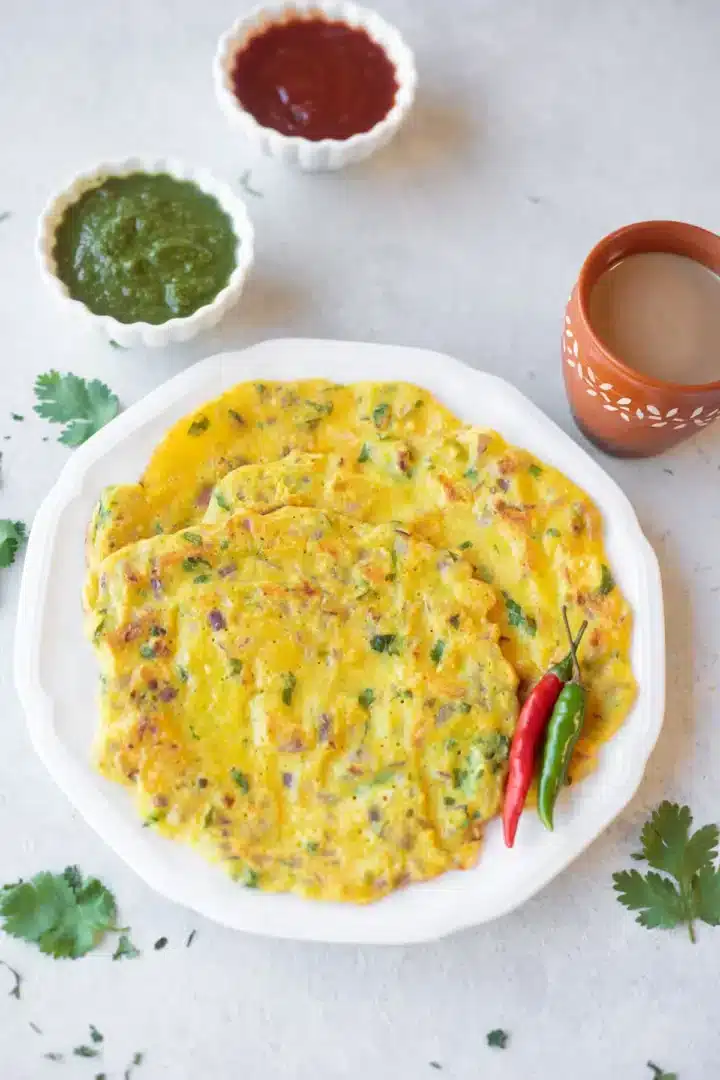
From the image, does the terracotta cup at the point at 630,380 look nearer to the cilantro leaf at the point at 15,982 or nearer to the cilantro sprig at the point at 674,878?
the cilantro sprig at the point at 674,878

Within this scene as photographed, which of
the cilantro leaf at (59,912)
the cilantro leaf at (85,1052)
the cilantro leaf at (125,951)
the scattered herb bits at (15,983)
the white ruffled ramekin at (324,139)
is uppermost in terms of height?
the white ruffled ramekin at (324,139)

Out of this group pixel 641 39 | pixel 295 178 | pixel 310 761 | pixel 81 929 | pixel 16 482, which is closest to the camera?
pixel 310 761

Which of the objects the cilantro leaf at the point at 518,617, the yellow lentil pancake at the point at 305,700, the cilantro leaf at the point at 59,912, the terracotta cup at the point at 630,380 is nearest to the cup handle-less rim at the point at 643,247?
the terracotta cup at the point at 630,380

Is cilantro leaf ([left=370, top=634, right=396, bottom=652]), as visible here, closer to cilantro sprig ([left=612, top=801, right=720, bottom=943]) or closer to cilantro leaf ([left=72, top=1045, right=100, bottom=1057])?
cilantro sprig ([left=612, top=801, right=720, bottom=943])

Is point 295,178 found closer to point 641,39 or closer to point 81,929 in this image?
point 641,39

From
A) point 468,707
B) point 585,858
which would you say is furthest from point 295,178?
point 585,858

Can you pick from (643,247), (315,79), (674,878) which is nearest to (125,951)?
(674,878)
